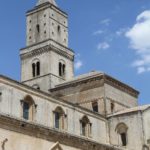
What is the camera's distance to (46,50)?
48438 millimetres

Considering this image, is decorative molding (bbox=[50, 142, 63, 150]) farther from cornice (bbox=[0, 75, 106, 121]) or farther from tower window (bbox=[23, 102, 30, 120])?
cornice (bbox=[0, 75, 106, 121])

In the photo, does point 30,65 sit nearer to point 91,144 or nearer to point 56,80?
point 56,80

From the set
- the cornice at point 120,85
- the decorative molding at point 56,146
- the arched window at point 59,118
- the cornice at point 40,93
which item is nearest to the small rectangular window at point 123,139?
the cornice at point 40,93

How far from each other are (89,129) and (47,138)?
752 centimetres

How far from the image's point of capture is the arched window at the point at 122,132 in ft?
125

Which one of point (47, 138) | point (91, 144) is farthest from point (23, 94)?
point (91, 144)

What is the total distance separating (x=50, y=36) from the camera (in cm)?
4934

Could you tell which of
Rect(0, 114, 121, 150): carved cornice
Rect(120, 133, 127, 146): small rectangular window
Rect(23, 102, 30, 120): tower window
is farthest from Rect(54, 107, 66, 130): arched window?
Rect(120, 133, 127, 146): small rectangular window

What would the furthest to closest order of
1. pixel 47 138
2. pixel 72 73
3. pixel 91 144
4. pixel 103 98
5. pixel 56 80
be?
1. pixel 72 73
2. pixel 56 80
3. pixel 103 98
4. pixel 91 144
5. pixel 47 138

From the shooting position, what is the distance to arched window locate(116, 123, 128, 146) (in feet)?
125

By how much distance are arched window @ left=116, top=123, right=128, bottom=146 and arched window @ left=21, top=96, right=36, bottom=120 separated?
9799mm

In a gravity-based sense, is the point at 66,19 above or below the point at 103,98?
above

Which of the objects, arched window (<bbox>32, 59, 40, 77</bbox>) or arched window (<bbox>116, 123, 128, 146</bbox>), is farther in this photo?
arched window (<bbox>32, 59, 40, 77</bbox>)

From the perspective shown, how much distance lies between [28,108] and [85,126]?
251 inches
